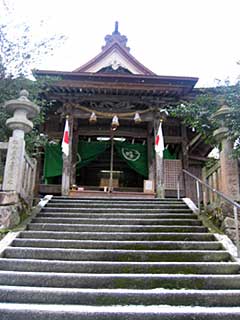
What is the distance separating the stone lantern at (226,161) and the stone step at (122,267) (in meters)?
1.81

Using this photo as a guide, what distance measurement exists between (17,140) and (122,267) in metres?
3.32

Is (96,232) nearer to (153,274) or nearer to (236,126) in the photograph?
(153,274)

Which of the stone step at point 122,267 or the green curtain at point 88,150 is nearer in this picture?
the stone step at point 122,267

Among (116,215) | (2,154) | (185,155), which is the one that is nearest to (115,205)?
(116,215)

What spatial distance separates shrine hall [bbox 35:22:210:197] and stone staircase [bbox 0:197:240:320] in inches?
145

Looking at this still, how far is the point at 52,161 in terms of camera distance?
431 inches

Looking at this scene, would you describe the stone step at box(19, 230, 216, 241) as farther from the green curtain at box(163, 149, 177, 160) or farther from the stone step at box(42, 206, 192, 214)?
the green curtain at box(163, 149, 177, 160)

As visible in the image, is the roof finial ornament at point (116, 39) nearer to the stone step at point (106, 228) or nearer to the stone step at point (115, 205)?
the stone step at point (115, 205)

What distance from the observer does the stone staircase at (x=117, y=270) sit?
3172mm

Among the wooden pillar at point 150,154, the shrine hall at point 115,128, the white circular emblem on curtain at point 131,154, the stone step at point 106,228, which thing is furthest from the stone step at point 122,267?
the white circular emblem on curtain at point 131,154

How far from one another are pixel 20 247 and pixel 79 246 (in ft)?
3.04

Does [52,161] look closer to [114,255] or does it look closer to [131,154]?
[131,154]

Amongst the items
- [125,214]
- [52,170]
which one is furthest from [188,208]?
[52,170]

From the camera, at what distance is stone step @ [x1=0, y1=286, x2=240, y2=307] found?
3387 mm
